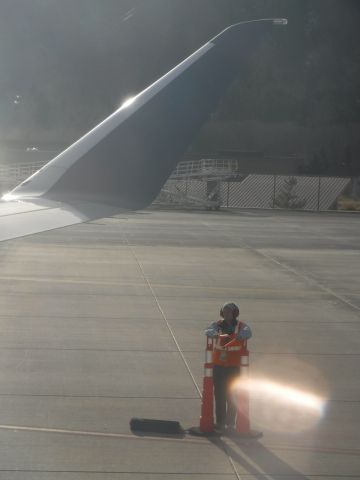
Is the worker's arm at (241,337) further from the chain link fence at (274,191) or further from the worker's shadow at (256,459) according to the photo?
the chain link fence at (274,191)

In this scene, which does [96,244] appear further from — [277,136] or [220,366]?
[277,136]

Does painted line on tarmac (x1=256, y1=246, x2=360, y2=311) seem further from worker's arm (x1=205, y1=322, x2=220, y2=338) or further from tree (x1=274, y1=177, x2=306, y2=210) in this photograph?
tree (x1=274, y1=177, x2=306, y2=210)

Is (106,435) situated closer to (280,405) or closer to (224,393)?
(224,393)

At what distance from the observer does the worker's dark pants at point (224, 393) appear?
756 cm

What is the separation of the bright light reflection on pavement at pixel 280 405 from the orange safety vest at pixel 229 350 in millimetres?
174

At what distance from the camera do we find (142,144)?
17.6ft

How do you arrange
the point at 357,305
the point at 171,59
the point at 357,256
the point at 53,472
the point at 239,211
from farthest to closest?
the point at 171,59 < the point at 239,211 < the point at 357,256 < the point at 357,305 < the point at 53,472

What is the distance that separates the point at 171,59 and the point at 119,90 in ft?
14.9

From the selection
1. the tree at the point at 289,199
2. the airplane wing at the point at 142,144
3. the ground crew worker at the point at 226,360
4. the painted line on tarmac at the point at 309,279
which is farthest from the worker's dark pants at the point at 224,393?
the tree at the point at 289,199

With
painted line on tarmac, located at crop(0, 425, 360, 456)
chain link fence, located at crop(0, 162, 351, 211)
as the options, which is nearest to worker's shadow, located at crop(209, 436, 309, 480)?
painted line on tarmac, located at crop(0, 425, 360, 456)

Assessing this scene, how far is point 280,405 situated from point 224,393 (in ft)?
3.02

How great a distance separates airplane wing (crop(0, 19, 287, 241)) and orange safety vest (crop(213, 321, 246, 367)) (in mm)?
2521

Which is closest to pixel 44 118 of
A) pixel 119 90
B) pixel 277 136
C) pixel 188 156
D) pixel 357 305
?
pixel 119 90

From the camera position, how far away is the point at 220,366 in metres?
7.59
